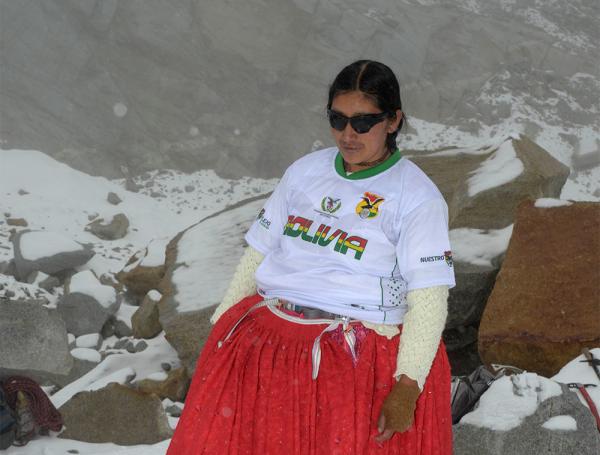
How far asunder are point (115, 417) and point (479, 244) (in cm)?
318

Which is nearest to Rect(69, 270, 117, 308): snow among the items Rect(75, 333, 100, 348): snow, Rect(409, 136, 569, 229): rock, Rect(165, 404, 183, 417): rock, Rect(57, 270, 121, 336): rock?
Rect(57, 270, 121, 336): rock

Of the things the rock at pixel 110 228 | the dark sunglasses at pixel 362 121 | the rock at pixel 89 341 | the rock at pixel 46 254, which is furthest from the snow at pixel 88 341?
the dark sunglasses at pixel 362 121

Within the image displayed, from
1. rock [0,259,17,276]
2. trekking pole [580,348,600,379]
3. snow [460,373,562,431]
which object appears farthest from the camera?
rock [0,259,17,276]

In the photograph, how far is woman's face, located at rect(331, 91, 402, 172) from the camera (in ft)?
7.31

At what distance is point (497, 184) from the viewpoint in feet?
20.1

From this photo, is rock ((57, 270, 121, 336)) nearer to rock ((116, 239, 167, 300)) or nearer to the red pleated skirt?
rock ((116, 239, 167, 300))

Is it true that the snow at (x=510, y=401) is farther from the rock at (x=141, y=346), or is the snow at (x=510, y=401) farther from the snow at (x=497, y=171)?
the rock at (x=141, y=346)

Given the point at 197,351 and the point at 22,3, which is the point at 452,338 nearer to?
the point at 197,351

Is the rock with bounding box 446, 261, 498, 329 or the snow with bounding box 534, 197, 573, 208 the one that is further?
the rock with bounding box 446, 261, 498, 329

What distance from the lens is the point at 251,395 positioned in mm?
2248

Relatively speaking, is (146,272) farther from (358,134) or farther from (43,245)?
(358,134)

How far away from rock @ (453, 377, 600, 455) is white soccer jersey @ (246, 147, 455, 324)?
3.88ft

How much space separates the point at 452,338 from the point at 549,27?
18.2m

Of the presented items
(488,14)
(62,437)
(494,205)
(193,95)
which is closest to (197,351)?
(62,437)
